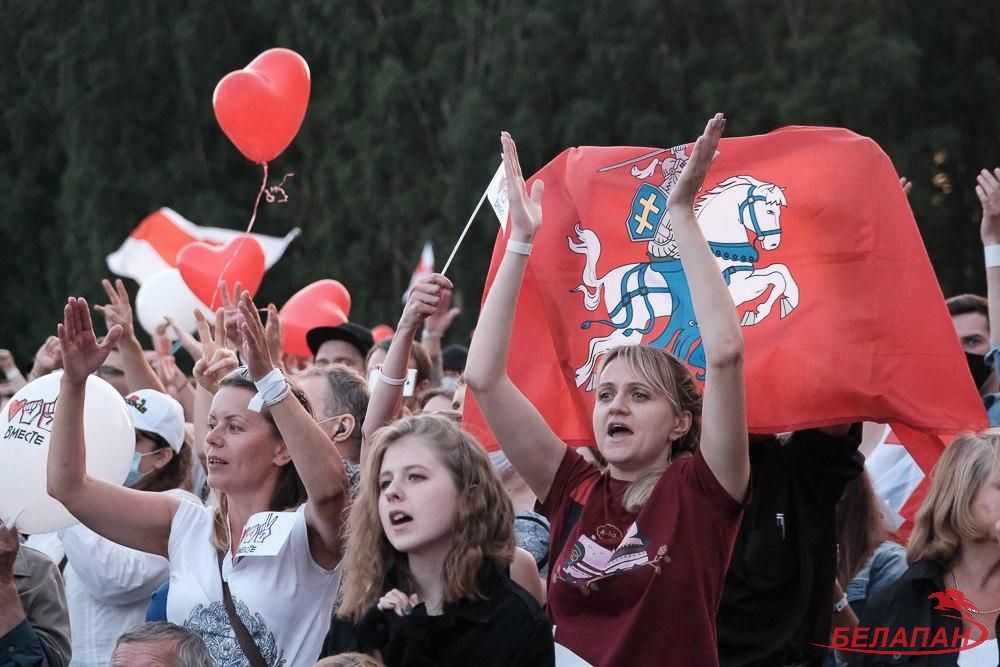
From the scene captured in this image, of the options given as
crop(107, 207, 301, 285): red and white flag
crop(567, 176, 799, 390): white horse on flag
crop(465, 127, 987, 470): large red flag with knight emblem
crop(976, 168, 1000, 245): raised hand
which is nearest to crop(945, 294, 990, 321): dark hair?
crop(976, 168, 1000, 245): raised hand

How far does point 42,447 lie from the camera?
4.45 meters

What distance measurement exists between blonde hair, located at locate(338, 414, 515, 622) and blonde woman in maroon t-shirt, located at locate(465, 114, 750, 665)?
21 centimetres

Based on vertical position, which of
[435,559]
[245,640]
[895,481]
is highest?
[435,559]

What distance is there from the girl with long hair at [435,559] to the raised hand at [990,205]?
2171 mm

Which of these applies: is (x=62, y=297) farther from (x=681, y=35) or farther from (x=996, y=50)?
(x=996, y=50)

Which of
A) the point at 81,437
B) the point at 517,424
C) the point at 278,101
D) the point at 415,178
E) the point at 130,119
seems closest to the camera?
the point at 517,424

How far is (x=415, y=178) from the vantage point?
22422 millimetres

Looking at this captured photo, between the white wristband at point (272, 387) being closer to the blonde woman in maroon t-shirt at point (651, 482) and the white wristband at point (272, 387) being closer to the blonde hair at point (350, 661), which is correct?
the blonde woman in maroon t-shirt at point (651, 482)

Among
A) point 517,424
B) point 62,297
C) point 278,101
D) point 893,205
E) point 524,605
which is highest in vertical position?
point 278,101

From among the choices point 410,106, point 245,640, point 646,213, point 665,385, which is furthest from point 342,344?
point 410,106

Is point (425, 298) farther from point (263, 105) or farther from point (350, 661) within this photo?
point (263, 105)

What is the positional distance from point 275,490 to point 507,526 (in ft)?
2.66

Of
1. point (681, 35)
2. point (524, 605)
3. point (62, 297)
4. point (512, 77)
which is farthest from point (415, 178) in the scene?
point (524, 605)

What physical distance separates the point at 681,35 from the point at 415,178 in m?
4.59
